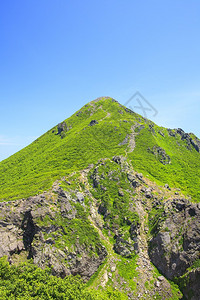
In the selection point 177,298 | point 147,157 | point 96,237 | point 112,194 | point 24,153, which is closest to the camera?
point 177,298

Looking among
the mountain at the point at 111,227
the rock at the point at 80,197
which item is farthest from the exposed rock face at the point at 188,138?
the rock at the point at 80,197

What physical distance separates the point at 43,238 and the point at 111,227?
21.8 m

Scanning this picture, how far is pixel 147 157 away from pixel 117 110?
70675 mm

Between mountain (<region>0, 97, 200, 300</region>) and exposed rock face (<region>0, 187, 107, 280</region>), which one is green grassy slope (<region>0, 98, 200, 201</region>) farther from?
exposed rock face (<region>0, 187, 107, 280</region>)

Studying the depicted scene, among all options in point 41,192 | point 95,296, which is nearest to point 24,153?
point 41,192

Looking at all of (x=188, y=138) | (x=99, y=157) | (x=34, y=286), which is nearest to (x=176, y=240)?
(x=34, y=286)

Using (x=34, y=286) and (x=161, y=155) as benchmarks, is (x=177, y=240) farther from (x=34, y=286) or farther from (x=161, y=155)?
(x=161, y=155)

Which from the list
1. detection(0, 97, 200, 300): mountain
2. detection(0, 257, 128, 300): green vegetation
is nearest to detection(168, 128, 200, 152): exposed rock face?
detection(0, 97, 200, 300): mountain

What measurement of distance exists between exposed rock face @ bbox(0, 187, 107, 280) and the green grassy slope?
762 centimetres

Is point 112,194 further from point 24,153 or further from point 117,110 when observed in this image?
point 117,110

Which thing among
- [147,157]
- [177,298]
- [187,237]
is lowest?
[177,298]

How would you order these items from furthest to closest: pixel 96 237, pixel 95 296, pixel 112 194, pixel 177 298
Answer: pixel 112 194
pixel 96 237
pixel 177 298
pixel 95 296

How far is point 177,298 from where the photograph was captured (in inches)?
1454

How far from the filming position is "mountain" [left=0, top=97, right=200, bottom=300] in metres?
38.6
